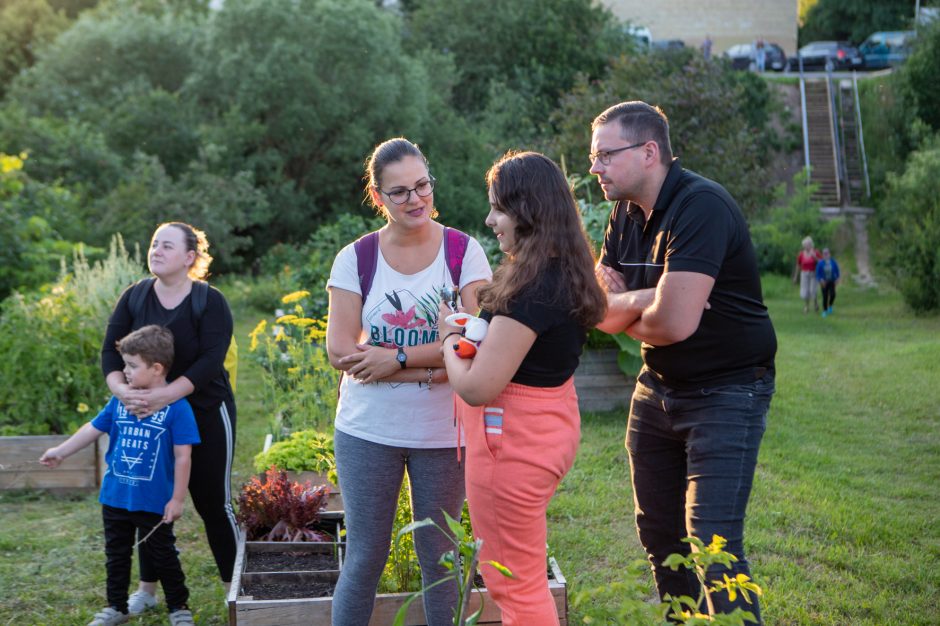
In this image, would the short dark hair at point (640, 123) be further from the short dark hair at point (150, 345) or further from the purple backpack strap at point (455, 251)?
the short dark hair at point (150, 345)

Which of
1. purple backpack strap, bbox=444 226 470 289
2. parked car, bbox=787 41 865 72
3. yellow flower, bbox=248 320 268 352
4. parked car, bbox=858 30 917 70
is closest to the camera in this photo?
purple backpack strap, bbox=444 226 470 289

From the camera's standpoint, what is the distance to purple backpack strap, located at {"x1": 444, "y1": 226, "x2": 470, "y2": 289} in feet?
11.3

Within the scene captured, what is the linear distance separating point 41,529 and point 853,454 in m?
5.52

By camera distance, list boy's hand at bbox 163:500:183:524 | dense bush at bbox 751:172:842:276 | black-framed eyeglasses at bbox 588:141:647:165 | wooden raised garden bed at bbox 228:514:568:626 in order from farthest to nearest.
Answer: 1. dense bush at bbox 751:172:842:276
2. boy's hand at bbox 163:500:183:524
3. wooden raised garden bed at bbox 228:514:568:626
4. black-framed eyeglasses at bbox 588:141:647:165

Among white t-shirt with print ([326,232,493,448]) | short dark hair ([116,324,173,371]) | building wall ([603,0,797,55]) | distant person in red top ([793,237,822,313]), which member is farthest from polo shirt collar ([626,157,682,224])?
building wall ([603,0,797,55])

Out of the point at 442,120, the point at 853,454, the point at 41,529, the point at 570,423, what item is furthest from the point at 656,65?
the point at 570,423

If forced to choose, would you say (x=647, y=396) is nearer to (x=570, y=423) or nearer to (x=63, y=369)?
(x=570, y=423)

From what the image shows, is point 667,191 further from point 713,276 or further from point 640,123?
point 713,276

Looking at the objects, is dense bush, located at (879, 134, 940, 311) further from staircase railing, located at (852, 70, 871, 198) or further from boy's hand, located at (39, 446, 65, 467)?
boy's hand, located at (39, 446, 65, 467)

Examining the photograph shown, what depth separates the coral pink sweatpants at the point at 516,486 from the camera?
2924 mm

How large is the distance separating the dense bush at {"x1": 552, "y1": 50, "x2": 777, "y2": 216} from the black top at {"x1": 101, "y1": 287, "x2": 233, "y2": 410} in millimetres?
12656

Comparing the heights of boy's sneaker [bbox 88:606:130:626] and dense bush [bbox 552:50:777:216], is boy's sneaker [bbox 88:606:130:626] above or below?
below

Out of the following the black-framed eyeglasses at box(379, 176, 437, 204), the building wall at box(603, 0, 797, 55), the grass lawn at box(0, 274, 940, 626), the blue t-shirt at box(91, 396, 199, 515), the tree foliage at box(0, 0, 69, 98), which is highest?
the building wall at box(603, 0, 797, 55)

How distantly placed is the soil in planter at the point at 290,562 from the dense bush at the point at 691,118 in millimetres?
12748
